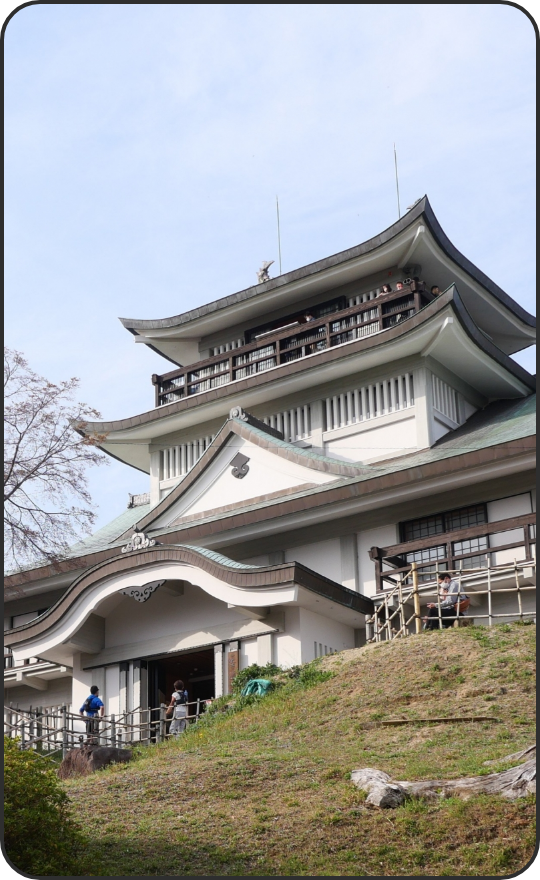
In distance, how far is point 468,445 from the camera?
25.1 m

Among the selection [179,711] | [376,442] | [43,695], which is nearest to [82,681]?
[43,695]

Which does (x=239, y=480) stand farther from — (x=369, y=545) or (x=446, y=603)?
(x=446, y=603)

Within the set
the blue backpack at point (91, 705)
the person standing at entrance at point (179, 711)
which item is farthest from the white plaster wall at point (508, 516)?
the blue backpack at point (91, 705)

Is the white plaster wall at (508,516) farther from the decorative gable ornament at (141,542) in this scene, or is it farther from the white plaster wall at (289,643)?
the decorative gable ornament at (141,542)

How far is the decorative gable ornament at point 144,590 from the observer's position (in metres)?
24.7

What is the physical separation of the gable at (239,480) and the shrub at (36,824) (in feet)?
46.0

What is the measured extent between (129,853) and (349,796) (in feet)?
8.81

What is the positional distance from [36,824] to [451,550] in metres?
12.2

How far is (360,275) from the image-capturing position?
29656 mm

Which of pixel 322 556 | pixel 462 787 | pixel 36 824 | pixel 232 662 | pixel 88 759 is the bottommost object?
pixel 36 824

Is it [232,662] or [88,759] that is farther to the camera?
[232,662]

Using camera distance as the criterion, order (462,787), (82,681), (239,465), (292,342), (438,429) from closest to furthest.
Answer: (462,787)
(82,681)
(438,429)
(239,465)
(292,342)

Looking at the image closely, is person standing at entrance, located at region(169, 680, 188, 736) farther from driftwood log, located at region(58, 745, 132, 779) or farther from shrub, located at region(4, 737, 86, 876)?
shrub, located at region(4, 737, 86, 876)

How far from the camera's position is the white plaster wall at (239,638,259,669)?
76.8 ft
